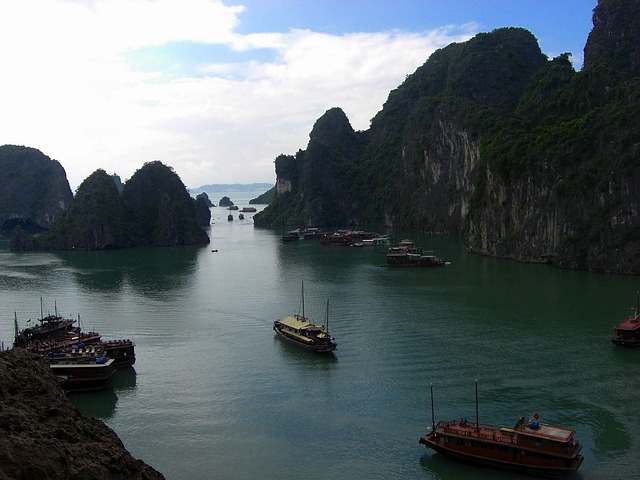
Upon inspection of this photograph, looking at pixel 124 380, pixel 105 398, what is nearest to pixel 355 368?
pixel 124 380

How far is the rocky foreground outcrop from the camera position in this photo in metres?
14.3

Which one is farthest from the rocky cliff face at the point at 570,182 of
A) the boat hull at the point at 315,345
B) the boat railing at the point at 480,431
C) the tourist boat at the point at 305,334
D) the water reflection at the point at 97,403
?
the water reflection at the point at 97,403

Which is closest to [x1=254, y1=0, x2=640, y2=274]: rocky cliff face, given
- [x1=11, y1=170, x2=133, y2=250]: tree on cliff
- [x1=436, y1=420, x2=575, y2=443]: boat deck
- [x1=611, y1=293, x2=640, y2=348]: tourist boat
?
[x1=611, y1=293, x2=640, y2=348]: tourist boat

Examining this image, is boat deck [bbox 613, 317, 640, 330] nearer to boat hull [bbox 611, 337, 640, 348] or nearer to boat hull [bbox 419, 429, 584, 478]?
boat hull [bbox 611, 337, 640, 348]

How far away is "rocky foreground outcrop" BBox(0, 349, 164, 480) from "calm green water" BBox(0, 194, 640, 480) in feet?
33.7

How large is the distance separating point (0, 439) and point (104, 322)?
4692 cm

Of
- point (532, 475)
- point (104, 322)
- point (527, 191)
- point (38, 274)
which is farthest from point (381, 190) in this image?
point (532, 475)

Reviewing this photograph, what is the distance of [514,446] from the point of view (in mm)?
27547

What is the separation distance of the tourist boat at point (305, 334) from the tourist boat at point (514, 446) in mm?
17071

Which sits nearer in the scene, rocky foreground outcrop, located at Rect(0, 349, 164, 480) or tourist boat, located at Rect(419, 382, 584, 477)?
rocky foreground outcrop, located at Rect(0, 349, 164, 480)

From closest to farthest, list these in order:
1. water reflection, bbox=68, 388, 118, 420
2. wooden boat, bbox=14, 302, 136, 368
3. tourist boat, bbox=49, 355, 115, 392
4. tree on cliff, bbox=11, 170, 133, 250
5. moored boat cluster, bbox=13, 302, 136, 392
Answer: water reflection, bbox=68, 388, 118, 420, tourist boat, bbox=49, 355, 115, 392, moored boat cluster, bbox=13, 302, 136, 392, wooden boat, bbox=14, 302, 136, 368, tree on cliff, bbox=11, 170, 133, 250

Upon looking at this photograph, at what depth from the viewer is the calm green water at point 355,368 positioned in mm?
29828

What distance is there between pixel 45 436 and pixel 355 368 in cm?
2810

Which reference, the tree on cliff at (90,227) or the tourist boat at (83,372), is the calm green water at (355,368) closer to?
the tourist boat at (83,372)
